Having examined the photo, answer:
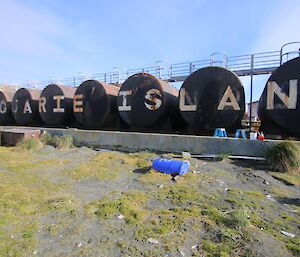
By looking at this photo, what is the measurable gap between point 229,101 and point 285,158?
3.34m

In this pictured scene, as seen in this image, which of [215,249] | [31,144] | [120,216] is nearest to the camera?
[215,249]

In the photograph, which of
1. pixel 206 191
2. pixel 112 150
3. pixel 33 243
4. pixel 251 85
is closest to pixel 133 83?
pixel 112 150

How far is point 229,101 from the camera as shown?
9.88 m

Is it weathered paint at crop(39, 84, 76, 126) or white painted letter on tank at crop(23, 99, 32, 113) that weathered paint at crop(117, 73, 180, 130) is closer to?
weathered paint at crop(39, 84, 76, 126)

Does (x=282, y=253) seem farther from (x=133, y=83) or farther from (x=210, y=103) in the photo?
(x=133, y=83)

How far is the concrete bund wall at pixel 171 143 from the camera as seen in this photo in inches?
318

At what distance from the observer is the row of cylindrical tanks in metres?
9.09

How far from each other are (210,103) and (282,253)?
7.15 metres

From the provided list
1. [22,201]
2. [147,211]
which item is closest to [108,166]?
[22,201]

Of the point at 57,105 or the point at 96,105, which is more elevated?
the point at 57,105

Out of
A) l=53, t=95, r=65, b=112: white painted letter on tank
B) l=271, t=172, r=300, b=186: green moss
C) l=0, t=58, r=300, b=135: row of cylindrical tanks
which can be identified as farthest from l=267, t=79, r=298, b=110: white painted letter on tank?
l=53, t=95, r=65, b=112: white painted letter on tank

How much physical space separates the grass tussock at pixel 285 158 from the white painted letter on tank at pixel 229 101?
8.87 ft

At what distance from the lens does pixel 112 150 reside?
10445 millimetres

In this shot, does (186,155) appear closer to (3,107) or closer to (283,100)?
(283,100)
